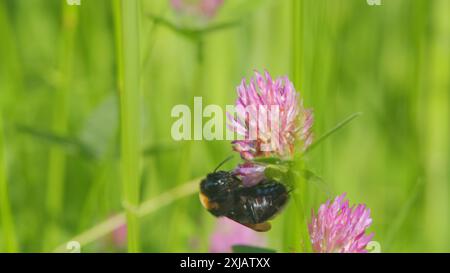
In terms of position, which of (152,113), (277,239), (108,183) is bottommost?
(277,239)

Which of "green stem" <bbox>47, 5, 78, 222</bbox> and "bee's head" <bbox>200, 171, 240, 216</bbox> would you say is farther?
"green stem" <bbox>47, 5, 78, 222</bbox>

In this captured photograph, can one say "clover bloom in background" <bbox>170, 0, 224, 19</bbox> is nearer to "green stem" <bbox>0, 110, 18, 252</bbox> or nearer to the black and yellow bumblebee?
"green stem" <bbox>0, 110, 18, 252</bbox>

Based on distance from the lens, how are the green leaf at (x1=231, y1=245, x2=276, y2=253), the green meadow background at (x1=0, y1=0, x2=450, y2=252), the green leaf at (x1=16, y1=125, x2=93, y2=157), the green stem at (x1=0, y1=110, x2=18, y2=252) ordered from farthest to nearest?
the green meadow background at (x1=0, y1=0, x2=450, y2=252) → the green leaf at (x1=16, y1=125, x2=93, y2=157) → the green stem at (x1=0, y1=110, x2=18, y2=252) → the green leaf at (x1=231, y1=245, x2=276, y2=253)

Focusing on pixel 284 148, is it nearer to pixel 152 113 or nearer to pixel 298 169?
pixel 298 169

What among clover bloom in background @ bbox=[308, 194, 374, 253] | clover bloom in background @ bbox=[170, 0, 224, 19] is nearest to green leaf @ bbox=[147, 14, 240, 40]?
clover bloom in background @ bbox=[170, 0, 224, 19]

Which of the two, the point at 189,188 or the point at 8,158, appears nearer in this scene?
the point at 189,188
